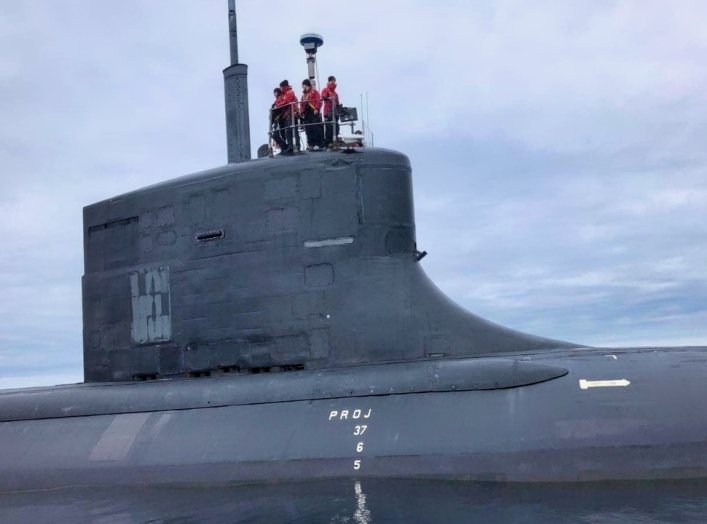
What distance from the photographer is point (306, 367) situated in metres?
12.2

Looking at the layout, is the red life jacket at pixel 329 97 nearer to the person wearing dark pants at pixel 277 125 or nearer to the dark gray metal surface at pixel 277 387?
the person wearing dark pants at pixel 277 125

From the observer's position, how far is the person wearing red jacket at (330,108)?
1318 centimetres

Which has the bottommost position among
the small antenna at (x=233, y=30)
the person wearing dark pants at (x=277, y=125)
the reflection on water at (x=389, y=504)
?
the reflection on water at (x=389, y=504)

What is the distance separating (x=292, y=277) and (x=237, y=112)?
388 cm

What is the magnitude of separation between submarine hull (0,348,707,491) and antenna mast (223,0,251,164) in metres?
4.41

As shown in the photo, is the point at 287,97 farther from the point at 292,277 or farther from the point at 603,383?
the point at 603,383

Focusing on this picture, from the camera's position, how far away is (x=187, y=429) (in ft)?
38.7

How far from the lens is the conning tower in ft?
39.8

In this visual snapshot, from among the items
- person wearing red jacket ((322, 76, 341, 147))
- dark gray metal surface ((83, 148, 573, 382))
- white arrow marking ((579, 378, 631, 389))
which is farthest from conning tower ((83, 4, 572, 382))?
white arrow marking ((579, 378, 631, 389))

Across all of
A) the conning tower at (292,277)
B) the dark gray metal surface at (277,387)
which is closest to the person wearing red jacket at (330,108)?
the conning tower at (292,277)

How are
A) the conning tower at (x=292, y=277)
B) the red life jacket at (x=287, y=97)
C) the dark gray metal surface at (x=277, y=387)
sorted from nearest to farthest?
the dark gray metal surface at (x=277, y=387)
the conning tower at (x=292, y=277)
the red life jacket at (x=287, y=97)

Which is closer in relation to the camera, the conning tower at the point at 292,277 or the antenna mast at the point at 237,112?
the conning tower at the point at 292,277

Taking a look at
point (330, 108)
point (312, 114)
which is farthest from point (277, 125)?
point (330, 108)

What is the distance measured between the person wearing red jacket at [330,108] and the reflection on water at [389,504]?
5.90m
